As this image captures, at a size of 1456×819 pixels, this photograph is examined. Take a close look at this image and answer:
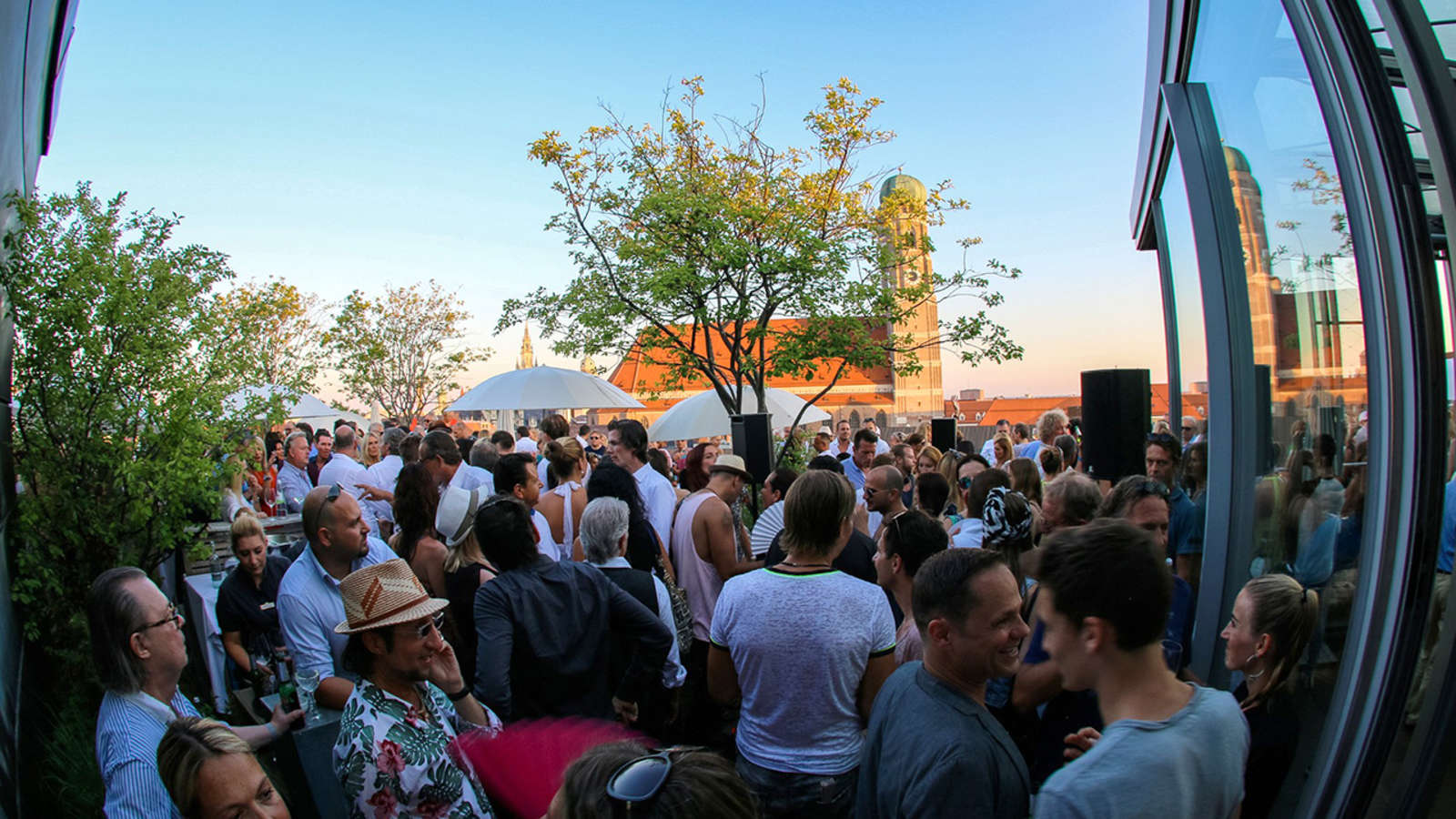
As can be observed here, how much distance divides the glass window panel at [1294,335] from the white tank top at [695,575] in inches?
104

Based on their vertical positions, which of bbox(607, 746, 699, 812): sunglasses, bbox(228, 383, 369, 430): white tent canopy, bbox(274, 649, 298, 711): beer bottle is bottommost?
bbox(274, 649, 298, 711): beer bottle

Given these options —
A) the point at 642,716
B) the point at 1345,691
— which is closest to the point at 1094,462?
the point at 642,716

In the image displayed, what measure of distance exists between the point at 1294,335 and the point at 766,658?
2321 mm

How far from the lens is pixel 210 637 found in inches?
207

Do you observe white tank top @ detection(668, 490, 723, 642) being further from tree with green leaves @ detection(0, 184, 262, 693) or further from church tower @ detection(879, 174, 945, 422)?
church tower @ detection(879, 174, 945, 422)

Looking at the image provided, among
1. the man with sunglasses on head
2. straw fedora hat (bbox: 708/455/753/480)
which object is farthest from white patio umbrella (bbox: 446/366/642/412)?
the man with sunglasses on head

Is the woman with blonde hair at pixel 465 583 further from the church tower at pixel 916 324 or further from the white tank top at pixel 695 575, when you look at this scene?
the church tower at pixel 916 324

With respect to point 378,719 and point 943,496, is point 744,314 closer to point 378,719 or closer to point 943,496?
point 943,496

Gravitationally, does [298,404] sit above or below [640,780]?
above

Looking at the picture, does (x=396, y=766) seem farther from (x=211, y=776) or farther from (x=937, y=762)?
(x=937, y=762)

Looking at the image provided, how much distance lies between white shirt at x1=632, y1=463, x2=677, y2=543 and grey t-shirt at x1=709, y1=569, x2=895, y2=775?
117 inches

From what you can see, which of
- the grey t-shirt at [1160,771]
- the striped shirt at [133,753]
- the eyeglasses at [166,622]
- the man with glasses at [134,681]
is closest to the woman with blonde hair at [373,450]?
the eyeglasses at [166,622]

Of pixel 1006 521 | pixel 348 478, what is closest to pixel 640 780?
pixel 1006 521

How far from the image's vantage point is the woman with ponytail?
2527 mm
